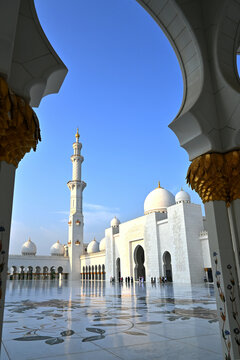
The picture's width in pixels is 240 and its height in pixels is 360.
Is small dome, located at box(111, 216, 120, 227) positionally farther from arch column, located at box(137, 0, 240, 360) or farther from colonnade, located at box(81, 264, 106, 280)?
arch column, located at box(137, 0, 240, 360)

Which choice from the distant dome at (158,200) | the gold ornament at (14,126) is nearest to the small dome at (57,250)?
the distant dome at (158,200)

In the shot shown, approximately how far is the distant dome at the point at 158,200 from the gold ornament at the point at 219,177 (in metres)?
18.5

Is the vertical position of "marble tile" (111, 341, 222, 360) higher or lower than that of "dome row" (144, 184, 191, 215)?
lower

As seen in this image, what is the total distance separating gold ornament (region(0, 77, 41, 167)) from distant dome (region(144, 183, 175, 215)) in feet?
63.5

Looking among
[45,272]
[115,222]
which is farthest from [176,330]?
[45,272]

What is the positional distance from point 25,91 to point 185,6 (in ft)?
5.39

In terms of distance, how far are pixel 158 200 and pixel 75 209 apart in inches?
379

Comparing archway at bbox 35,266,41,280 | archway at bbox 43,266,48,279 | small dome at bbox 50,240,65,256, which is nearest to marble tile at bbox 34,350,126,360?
archway at bbox 35,266,41,280

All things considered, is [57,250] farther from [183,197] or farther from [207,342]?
[207,342]

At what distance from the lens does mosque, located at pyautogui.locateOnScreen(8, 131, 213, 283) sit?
16172 mm

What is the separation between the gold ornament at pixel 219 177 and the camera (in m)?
2.27

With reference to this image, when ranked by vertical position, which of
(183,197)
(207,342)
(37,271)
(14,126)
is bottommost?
(207,342)

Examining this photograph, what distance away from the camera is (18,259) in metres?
27.4

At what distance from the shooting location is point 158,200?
68.7 feet
